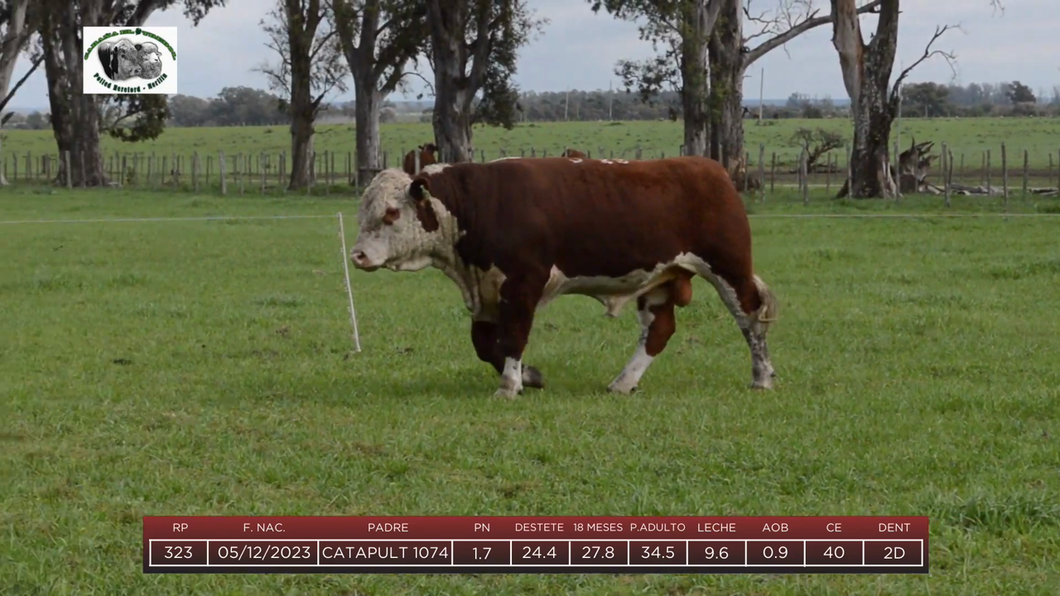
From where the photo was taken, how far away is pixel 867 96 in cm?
3497

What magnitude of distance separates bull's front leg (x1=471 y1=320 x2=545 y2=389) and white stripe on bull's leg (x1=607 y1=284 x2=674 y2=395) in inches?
20.2

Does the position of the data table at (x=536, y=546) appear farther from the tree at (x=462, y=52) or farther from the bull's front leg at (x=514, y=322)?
the tree at (x=462, y=52)

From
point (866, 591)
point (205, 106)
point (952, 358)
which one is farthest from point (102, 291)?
point (205, 106)

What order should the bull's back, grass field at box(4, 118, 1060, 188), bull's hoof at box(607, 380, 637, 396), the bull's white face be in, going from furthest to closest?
grass field at box(4, 118, 1060, 188)
bull's hoof at box(607, 380, 637, 396)
the bull's back
the bull's white face

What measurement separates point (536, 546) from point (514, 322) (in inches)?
152

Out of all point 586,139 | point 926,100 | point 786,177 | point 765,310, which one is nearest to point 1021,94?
point 926,100

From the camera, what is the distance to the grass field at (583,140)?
2445 inches

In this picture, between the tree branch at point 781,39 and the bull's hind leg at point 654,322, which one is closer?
the bull's hind leg at point 654,322

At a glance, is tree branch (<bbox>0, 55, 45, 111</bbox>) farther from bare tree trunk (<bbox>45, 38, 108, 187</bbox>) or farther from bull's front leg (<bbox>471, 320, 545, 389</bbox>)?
bull's front leg (<bbox>471, 320, 545, 389</bbox>)

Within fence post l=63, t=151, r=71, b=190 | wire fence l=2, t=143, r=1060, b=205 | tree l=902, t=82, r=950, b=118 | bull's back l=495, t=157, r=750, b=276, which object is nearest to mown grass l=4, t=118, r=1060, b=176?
wire fence l=2, t=143, r=1060, b=205

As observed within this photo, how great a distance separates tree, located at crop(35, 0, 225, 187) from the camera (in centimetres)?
4453

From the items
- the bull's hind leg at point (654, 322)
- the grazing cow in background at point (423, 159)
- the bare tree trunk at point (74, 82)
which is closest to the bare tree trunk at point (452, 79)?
the bare tree trunk at point (74, 82)

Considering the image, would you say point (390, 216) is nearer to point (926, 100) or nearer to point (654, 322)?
point (654, 322)

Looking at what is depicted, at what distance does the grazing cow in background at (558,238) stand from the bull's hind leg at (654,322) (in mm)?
16
